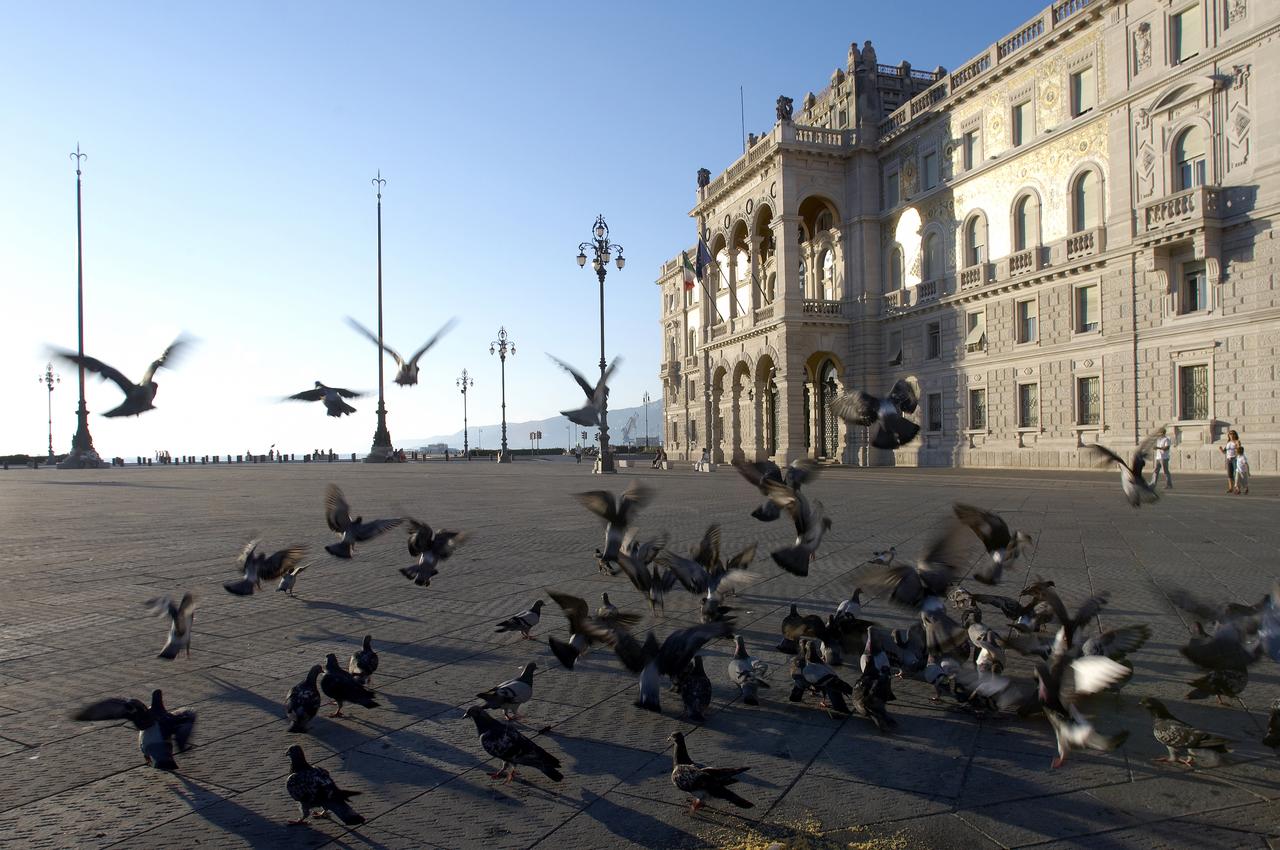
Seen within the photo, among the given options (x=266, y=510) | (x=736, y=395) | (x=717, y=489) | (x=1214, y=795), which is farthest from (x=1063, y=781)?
(x=736, y=395)

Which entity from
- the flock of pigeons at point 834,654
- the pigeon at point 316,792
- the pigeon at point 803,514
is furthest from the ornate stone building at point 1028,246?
the pigeon at point 316,792

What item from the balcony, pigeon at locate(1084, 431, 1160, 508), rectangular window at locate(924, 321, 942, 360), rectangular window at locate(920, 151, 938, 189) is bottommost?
pigeon at locate(1084, 431, 1160, 508)

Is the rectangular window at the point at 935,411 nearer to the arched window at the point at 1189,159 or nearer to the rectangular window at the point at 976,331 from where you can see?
the rectangular window at the point at 976,331

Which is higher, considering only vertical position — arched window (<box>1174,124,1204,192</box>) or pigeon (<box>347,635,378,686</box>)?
arched window (<box>1174,124,1204,192</box>)

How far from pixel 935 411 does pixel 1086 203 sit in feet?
35.7

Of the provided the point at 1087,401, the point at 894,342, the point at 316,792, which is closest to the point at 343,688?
the point at 316,792

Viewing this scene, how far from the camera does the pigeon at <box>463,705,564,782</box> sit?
3574mm

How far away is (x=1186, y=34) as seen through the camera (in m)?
26.5

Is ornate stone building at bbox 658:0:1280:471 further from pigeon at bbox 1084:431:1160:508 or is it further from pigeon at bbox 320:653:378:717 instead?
pigeon at bbox 320:653:378:717

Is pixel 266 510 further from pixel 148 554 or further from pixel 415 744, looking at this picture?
pixel 415 744

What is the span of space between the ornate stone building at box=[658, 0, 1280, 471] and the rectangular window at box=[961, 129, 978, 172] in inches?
3.6

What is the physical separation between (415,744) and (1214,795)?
11.8 feet

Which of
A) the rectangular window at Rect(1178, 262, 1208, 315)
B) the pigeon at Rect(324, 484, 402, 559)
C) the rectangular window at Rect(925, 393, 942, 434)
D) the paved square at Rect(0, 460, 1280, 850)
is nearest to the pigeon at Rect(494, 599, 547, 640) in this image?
the paved square at Rect(0, 460, 1280, 850)

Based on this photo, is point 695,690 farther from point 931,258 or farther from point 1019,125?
point 931,258
